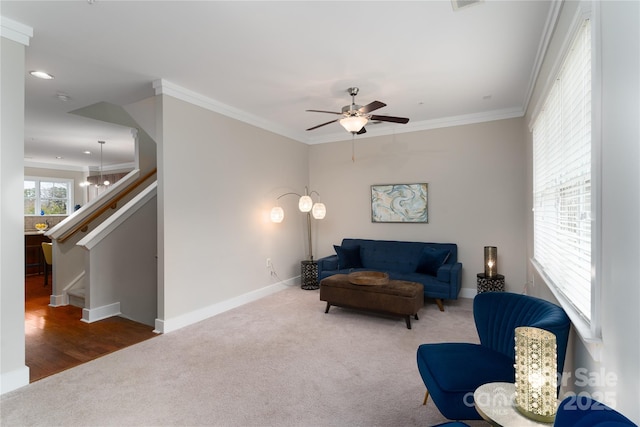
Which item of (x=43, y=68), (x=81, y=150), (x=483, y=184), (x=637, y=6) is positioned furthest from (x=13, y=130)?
(x=81, y=150)

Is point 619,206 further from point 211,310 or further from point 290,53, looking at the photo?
point 211,310

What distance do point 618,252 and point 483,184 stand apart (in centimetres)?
391

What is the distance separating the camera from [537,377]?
136 centimetres

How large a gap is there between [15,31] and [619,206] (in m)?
4.01

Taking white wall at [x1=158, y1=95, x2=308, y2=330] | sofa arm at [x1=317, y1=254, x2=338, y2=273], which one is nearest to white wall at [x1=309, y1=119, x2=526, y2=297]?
sofa arm at [x1=317, y1=254, x2=338, y2=273]

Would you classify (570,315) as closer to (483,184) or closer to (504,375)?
(504,375)

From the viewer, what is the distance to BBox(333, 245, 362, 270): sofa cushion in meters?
5.22

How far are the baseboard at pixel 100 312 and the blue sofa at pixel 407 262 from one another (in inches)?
115

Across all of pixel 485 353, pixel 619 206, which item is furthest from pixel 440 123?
pixel 619 206

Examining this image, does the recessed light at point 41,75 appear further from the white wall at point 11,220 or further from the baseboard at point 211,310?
the baseboard at point 211,310

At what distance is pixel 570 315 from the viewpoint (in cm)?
177

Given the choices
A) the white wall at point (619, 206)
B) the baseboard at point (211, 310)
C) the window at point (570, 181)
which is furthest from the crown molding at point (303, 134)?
the white wall at point (619, 206)

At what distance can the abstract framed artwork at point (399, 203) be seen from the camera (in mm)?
5306

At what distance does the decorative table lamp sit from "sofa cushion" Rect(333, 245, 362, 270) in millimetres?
3823
